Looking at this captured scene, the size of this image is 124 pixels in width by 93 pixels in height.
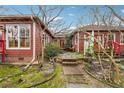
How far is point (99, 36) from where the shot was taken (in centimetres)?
493

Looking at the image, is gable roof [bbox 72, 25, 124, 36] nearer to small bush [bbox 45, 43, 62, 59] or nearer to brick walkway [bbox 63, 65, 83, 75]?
small bush [bbox 45, 43, 62, 59]

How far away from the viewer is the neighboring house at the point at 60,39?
16.2ft

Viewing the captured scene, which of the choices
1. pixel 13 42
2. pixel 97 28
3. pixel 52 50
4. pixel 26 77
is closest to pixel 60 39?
pixel 52 50

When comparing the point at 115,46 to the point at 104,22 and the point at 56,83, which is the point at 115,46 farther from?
the point at 56,83

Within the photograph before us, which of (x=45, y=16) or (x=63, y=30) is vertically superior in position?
(x=45, y=16)

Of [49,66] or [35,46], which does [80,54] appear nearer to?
[49,66]

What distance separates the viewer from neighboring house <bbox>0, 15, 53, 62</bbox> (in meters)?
5.75

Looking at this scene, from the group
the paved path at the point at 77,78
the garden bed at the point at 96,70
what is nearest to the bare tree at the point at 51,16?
the paved path at the point at 77,78

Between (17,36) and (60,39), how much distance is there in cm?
127

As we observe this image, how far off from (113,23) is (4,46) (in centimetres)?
271

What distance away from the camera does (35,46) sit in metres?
5.93

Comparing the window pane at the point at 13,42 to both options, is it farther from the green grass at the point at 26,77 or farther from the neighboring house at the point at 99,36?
the neighboring house at the point at 99,36
